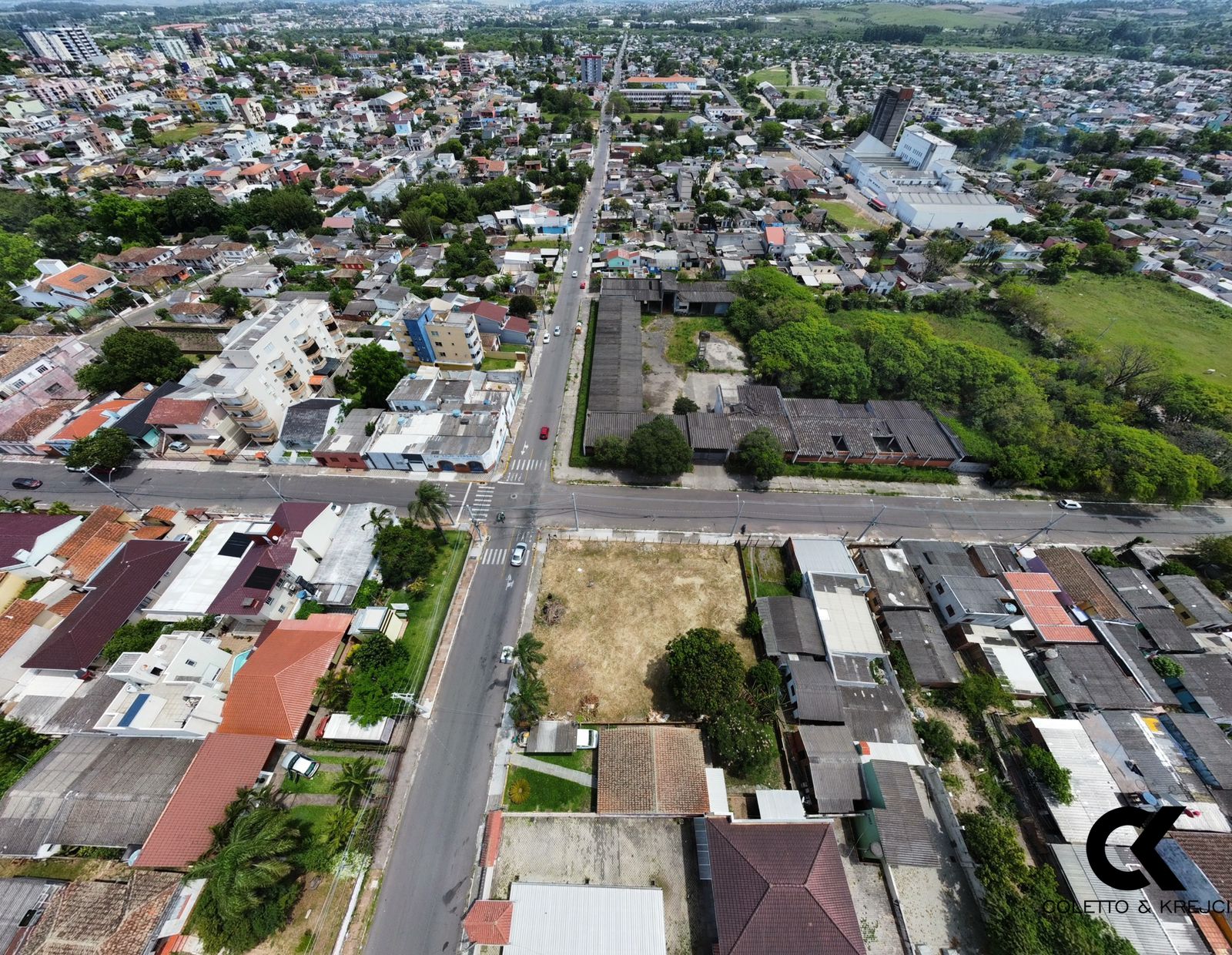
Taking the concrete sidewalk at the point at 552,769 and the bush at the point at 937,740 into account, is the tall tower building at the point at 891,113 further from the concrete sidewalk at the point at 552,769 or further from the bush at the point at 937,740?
the concrete sidewalk at the point at 552,769

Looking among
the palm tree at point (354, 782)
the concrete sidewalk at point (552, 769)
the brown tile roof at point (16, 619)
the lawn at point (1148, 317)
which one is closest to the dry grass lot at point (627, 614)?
the concrete sidewalk at point (552, 769)

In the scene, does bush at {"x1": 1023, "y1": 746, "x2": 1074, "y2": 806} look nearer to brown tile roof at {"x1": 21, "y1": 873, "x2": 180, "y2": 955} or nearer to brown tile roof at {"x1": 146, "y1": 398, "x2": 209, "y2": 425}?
brown tile roof at {"x1": 21, "y1": 873, "x2": 180, "y2": 955}

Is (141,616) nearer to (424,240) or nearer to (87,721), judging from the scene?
(87,721)

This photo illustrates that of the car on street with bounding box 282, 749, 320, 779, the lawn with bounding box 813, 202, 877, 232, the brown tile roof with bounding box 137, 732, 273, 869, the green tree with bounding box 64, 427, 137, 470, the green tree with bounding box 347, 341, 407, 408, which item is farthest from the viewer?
the lawn with bounding box 813, 202, 877, 232

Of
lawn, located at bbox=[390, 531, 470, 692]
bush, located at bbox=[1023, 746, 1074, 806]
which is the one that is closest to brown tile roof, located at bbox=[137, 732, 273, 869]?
lawn, located at bbox=[390, 531, 470, 692]

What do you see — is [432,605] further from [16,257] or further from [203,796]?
[16,257]

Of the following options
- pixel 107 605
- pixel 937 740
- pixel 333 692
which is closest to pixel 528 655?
pixel 333 692
